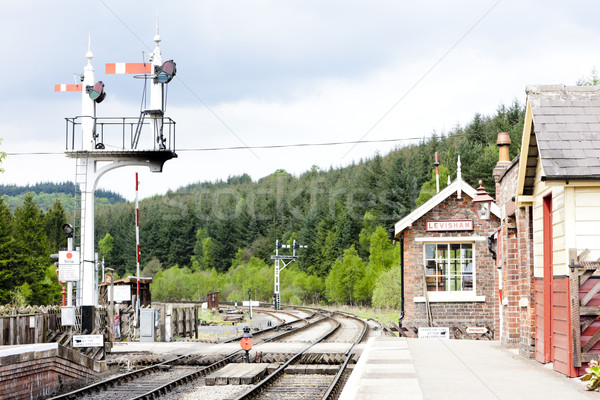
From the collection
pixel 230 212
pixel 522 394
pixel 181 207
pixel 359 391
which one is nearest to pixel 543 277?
pixel 522 394

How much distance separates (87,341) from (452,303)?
36.9ft

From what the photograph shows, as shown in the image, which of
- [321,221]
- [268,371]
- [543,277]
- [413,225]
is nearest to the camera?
[543,277]

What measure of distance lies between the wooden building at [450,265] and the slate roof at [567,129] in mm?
11616

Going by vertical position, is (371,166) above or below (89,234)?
above

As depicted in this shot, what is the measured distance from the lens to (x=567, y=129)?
385 inches

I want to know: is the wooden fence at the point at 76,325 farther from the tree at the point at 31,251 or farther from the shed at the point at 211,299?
the tree at the point at 31,251

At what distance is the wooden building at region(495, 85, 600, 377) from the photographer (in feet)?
29.6

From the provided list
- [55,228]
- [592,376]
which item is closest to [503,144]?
[592,376]

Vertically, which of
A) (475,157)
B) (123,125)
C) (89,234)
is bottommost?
(89,234)

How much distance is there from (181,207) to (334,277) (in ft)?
244

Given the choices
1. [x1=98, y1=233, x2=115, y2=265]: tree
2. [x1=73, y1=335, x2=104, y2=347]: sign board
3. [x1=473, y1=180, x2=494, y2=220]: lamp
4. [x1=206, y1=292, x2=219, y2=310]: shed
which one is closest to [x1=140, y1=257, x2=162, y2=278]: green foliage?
[x1=98, y1=233, x2=115, y2=265]: tree

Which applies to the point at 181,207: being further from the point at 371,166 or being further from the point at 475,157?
the point at 475,157

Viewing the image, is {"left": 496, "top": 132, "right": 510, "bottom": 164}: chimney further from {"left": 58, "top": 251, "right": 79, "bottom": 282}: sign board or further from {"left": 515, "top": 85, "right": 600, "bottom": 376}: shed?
{"left": 58, "top": 251, "right": 79, "bottom": 282}: sign board

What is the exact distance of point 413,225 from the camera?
22.4 m
